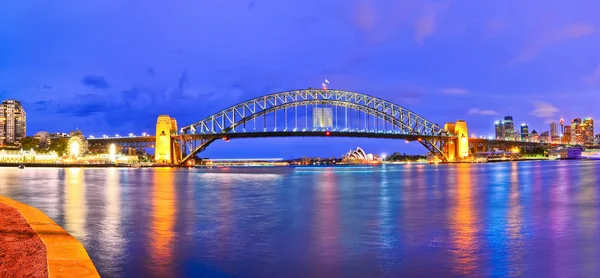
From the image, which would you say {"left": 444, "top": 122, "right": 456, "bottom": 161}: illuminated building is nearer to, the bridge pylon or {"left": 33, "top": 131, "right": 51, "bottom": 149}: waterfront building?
the bridge pylon

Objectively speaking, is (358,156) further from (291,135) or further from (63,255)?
(63,255)

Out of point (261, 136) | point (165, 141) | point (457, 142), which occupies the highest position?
point (261, 136)

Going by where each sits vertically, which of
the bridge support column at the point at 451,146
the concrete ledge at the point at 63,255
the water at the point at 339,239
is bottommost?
the water at the point at 339,239

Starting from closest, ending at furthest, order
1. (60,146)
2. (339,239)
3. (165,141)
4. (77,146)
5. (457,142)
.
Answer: (339,239) < (165,141) < (77,146) < (457,142) < (60,146)

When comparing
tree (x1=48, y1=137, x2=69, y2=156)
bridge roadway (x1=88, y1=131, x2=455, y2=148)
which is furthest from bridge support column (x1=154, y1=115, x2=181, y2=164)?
tree (x1=48, y1=137, x2=69, y2=156)

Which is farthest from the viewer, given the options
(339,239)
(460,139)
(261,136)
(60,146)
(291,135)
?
(60,146)

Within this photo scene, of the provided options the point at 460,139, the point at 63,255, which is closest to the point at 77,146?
the point at 460,139

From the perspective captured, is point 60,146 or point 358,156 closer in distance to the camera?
point 60,146

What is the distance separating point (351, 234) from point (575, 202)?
1422cm

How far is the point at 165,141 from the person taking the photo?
10944 centimetres

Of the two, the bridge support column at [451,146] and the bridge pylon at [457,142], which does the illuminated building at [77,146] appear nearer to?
the bridge support column at [451,146]

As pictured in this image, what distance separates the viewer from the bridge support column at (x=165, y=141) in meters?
109

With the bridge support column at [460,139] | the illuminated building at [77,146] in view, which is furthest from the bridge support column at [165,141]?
the bridge support column at [460,139]

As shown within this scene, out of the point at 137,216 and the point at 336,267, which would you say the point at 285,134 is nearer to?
the point at 137,216
